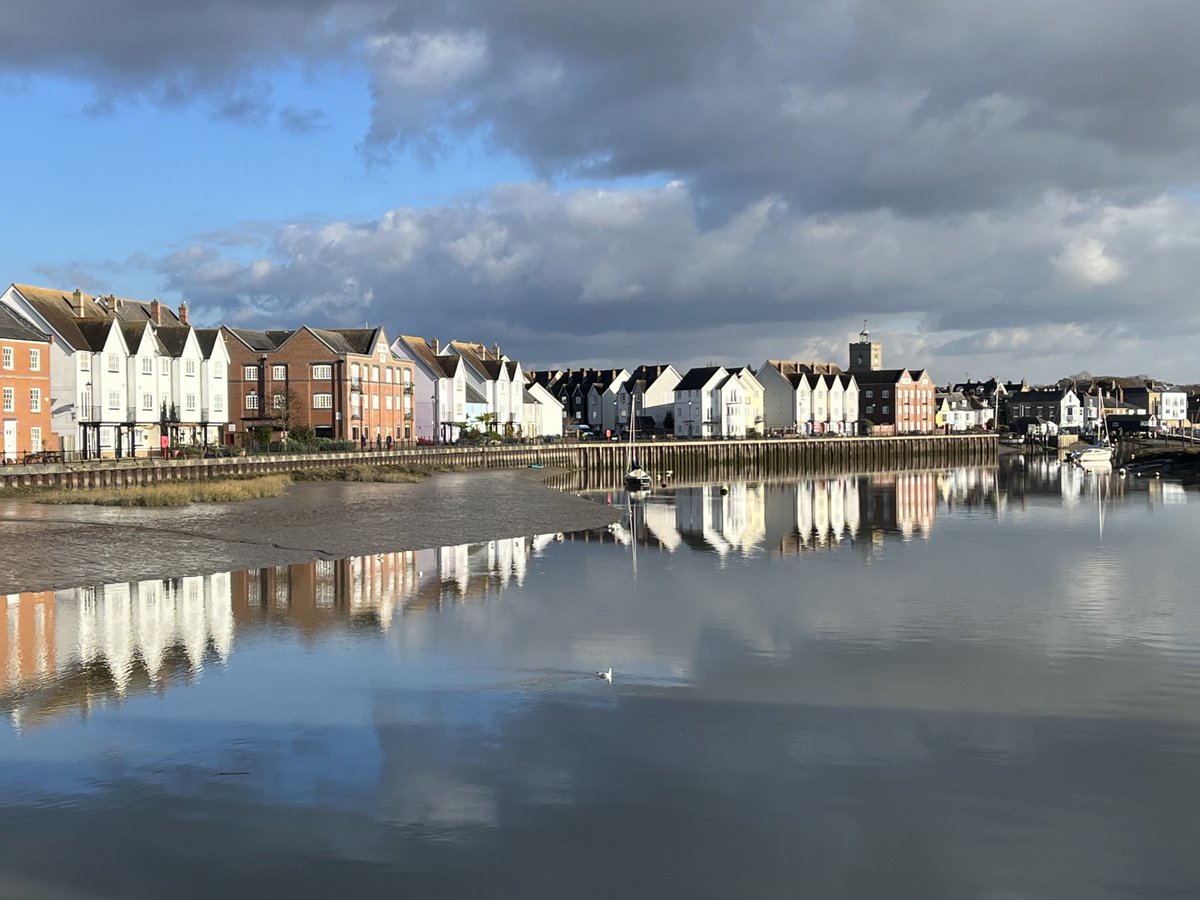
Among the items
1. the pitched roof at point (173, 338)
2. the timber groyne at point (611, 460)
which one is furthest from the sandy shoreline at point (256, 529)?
the pitched roof at point (173, 338)

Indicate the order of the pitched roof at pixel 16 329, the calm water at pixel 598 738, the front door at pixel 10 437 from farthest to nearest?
the pitched roof at pixel 16 329
the front door at pixel 10 437
the calm water at pixel 598 738

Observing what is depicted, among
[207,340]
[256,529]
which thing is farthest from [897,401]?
[256,529]

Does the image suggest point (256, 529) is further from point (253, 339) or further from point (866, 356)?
point (866, 356)

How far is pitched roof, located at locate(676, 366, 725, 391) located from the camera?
132 metres

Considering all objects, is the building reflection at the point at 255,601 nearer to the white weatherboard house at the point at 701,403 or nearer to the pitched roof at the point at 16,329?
the pitched roof at the point at 16,329

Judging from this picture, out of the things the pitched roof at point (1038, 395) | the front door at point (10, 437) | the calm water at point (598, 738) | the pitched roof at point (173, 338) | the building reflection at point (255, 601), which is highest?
the pitched roof at point (173, 338)

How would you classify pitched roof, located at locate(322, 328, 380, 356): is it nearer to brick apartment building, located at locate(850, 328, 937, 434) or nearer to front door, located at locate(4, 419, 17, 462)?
front door, located at locate(4, 419, 17, 462)

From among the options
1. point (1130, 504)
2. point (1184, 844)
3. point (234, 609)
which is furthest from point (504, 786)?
point (1130, 504)

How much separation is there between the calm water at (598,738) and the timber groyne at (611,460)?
2715cm

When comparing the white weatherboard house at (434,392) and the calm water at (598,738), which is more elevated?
the white weatherboard house at (434,392)

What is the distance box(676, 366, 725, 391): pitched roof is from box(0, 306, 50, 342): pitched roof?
8107cm

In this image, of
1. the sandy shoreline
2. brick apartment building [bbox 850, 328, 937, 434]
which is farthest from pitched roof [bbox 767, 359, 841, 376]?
the sandy shoreline

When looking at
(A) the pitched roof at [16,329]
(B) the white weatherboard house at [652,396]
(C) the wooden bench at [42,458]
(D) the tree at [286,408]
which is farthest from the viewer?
(B) the white weatherboard house at [652,396]

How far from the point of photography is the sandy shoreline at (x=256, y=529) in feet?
94.0
